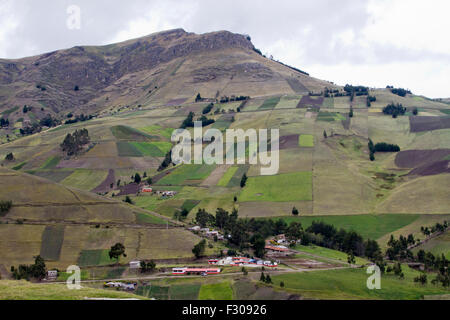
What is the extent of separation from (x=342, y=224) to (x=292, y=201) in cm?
1866

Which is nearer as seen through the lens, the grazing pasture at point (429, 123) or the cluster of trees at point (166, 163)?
the cluster of trees at point (166, 163)

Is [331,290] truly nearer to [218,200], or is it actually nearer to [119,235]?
[119,235]

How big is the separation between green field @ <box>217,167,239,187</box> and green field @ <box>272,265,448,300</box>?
2837 inches

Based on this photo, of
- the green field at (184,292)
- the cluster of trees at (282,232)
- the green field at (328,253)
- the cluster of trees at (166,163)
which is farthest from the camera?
the cluster of trees at (166,163)

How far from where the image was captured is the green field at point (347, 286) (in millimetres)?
61062

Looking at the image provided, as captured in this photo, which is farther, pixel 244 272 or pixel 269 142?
pixel 269 142

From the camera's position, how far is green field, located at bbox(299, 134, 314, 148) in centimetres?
16491

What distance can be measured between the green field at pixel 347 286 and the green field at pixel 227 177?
72.1m

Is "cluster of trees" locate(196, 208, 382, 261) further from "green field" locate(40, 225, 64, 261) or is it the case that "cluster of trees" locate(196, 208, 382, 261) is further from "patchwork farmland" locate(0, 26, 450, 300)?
"green field" locate(40, 225, 64, 261)

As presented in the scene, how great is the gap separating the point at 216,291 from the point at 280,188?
70678 millimetres

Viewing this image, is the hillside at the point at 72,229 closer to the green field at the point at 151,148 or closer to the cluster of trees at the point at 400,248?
the cluster of trees at the point at 400,248

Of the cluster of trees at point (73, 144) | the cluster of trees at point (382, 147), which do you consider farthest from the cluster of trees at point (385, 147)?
the cluster of trees at point (73, 144)

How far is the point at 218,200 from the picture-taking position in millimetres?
131625

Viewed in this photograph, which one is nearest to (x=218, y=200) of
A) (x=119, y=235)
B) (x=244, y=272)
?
(x=119, y=235)
